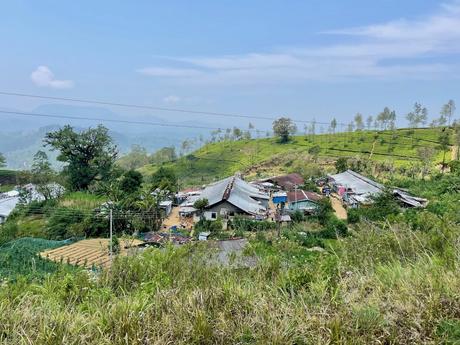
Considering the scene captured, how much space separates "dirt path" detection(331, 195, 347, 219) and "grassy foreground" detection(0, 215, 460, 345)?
88.9 feet

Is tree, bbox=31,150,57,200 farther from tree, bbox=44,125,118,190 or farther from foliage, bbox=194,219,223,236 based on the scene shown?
foliage, bbox=194,219,223,236

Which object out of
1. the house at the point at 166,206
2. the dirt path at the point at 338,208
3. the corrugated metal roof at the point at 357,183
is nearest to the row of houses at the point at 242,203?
the house at the point at 166,206

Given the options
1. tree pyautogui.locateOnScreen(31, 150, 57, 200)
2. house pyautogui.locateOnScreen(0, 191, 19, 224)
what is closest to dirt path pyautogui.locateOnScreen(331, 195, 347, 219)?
tree pyautogui.locateOnScreen(31, 150, 57, 200)

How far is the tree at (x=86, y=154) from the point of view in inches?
1432

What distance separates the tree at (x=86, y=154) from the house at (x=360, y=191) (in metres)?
23.1

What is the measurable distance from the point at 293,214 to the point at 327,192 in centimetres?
1242

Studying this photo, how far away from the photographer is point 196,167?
67.1 meters

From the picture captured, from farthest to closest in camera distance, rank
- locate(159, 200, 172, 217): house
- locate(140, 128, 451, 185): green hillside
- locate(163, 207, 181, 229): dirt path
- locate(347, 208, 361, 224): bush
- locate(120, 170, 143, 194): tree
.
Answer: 1. locate(140, 128, 451, 185): green hillside
2. locate(120, 170, 143, 194): tree
3. locate(159, 200, 172, 217): house
4. locate(163, 207, 181, 229): dirt path
5. locate(347, 208, 361, 224): bush

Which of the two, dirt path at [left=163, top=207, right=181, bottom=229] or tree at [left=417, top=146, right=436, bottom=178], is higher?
tree at [left=417, top=146, right=436, bottom=178]

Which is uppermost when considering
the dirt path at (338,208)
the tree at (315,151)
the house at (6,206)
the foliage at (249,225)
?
the tree at (315,151)

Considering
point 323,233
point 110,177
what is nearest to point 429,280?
point 323,233

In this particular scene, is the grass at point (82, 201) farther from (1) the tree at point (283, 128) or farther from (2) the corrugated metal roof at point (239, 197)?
(1) the tree at point (283, 128)

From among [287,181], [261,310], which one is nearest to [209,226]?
[287,181]

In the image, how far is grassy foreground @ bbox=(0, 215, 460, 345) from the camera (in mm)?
2475
